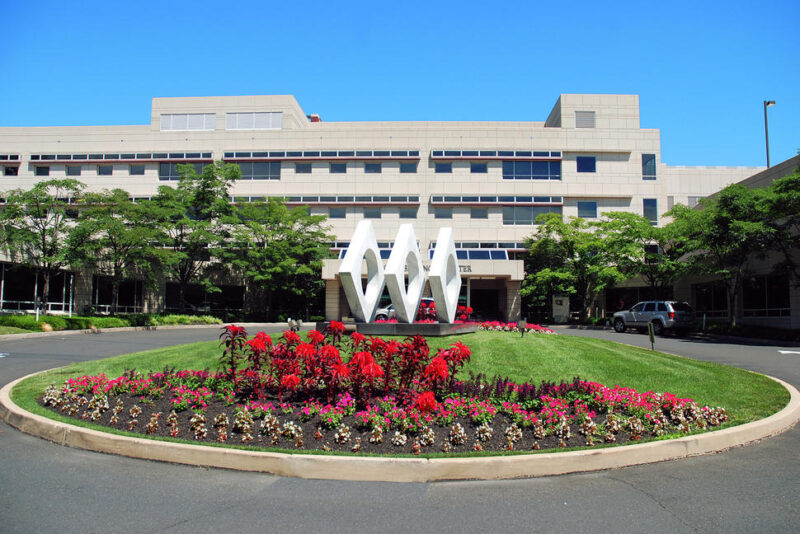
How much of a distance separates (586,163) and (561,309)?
12856 millimetres

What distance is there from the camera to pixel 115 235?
3162cm

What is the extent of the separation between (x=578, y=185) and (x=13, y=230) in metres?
38.4

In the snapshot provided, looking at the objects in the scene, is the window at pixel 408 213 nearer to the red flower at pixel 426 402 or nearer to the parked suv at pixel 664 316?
the parked suv at pixel 664 316

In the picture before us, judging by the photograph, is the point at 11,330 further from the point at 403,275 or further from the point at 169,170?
the point at 169,170

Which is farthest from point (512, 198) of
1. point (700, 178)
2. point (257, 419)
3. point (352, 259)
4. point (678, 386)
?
point (257, 419)

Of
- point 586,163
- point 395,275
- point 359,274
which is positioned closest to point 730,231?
point 395,275

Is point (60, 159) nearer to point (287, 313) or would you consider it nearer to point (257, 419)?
point (287, 313)

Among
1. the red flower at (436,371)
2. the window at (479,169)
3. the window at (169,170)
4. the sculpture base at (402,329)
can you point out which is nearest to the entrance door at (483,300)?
the window at (479,169)

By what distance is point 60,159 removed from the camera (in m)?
47.6

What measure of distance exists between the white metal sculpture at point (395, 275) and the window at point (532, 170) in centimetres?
2942

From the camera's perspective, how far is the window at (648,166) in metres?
45.4

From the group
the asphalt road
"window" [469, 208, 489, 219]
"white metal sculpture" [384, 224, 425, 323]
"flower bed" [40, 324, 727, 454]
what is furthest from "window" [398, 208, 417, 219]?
the asphalt road

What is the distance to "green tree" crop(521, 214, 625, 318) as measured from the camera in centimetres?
3750

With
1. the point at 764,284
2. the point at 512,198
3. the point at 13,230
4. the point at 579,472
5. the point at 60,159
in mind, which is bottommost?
the point at 579,472
